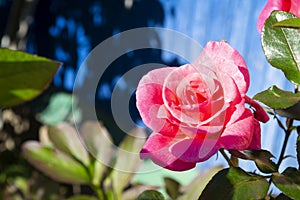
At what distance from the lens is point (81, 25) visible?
3471 mm

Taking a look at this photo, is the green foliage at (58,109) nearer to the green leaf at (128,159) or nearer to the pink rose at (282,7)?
the green leaf at (128,159)

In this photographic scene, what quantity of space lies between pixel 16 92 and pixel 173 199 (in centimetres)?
62

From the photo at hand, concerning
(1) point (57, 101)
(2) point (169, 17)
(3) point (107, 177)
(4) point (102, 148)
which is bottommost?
(1) point (57, 101)

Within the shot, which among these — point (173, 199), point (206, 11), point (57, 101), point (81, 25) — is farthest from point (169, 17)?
point (173, 199)

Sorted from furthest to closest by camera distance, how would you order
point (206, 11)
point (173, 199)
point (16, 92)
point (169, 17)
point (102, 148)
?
point (169, 17) → point (206, 11) → point (102, 148) → point (173, 199) → point (16, 92)

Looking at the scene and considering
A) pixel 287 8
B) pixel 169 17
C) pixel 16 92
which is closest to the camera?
pixel 16 92

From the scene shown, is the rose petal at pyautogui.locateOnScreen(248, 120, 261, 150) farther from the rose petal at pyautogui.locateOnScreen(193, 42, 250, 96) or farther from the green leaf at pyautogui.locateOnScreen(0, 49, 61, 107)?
the green leaf at pyautogui.locateOnScreen(0, 49, 61, 107)

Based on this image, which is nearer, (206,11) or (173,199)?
(173,199)

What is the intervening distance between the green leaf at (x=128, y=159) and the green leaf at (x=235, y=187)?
2.38 ft

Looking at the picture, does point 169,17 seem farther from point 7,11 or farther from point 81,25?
point 7,11

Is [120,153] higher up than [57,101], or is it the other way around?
[120,153]

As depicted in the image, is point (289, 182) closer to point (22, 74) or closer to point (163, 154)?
point (163, 154)

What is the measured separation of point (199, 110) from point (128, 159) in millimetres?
830

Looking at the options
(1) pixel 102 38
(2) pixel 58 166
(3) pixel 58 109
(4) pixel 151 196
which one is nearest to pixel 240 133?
(4) pixel 151 196
